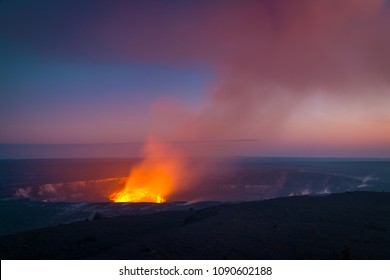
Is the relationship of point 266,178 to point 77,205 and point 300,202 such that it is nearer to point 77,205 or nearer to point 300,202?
point 77,205

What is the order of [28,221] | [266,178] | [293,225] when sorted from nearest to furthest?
[293,225] < [28,221] < [266,178]

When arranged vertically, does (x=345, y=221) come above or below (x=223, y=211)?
below

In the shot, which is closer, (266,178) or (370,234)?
(370,234)

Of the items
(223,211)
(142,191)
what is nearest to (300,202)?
(223,211)

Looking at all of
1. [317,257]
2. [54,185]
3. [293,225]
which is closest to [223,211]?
[293,225]
